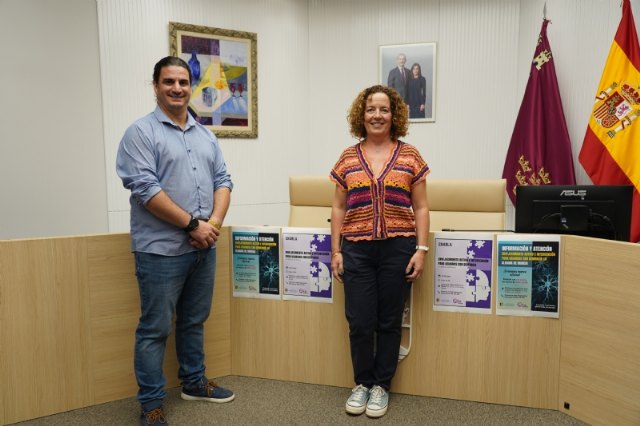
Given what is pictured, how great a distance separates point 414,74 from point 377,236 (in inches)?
96.4

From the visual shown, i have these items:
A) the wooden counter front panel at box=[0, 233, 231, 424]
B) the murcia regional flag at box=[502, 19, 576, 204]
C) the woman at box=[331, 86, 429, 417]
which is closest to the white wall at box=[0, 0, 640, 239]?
the murcia regional flag at box=[502, 19, 576, 204]

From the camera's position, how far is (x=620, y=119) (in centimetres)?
339

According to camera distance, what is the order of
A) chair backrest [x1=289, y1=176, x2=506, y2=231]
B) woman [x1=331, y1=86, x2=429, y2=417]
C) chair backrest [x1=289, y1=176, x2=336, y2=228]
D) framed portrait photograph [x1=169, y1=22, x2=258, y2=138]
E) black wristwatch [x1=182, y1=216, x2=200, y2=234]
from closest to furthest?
black wristwatch [x1=182, y1=216, x2=200, y2=234] → woman [x1=331, y1=86, x2=429, y2=417] → chair backrest [x1=289, y1=176, x2=506, y2=231] → chair backrest [x1=289, y1=176, x2=336, y2=228] → framed portrait photograph [x1=169, y1=22, x2=258, y2=138]

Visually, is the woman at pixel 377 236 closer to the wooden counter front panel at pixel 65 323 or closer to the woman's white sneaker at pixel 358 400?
the woman's white sneaker at pixel 358 400

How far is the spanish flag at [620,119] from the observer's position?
3.33 m

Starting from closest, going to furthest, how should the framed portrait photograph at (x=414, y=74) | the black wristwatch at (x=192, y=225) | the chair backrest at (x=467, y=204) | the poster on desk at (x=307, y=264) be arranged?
the black wristwatch at (x=192, y=225) → the poster on desk at (x=307, y=264) → the chair backrest at (x=467, y=204) → the framed portrait photograph at (x=414, y=74)

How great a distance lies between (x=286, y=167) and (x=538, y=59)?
7.18ft

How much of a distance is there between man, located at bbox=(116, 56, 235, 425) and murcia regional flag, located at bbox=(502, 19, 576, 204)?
2637 mm

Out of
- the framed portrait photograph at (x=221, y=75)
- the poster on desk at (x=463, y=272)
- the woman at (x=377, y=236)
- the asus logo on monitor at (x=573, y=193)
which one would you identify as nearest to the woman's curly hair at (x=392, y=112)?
the woman at (x=377, y=236)

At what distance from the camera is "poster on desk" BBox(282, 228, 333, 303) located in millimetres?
2443

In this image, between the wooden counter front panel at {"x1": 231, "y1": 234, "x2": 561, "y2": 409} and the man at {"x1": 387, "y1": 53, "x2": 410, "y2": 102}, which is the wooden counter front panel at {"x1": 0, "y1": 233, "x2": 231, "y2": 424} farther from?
the man at {"x1": 387, "y1": 53, "x2": 410, "y2": 102}

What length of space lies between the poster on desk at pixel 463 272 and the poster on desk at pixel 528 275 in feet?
0.18

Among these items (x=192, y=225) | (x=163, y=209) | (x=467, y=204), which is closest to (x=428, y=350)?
(x=467, y=204)

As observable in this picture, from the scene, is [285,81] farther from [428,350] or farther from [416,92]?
[428,350]
